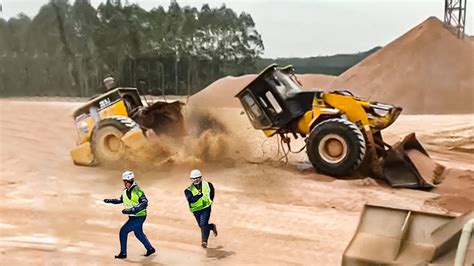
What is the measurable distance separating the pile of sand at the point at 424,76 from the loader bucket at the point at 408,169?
200 cm

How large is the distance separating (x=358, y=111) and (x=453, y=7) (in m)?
1.72

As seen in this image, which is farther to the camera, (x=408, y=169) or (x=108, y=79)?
(x=108, y=79)

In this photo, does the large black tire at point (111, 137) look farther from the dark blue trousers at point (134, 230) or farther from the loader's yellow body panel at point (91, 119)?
the dark blue trousers at point (134, 230)

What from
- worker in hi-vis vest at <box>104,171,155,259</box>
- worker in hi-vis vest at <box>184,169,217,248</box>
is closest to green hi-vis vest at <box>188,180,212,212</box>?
worker in hi-vis vest at <box>184,169,217,248</box>

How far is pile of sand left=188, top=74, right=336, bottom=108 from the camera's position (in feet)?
29.5

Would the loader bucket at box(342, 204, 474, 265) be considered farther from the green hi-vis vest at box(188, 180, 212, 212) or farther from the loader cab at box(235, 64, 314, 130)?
the loader cab at box(235, 64, 314, 130)

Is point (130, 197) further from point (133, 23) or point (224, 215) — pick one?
point (133, 23)

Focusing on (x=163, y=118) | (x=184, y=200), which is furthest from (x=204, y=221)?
(x=163, y=118)

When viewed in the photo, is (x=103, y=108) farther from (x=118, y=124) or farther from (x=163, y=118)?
(x=163, y=118)

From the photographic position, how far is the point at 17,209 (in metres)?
7.47

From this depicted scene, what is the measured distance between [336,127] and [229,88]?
1.60 metres

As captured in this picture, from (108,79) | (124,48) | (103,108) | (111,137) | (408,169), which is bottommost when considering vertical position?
(408,169)

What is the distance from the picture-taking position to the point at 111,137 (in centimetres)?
848

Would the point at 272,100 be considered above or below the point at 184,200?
above
